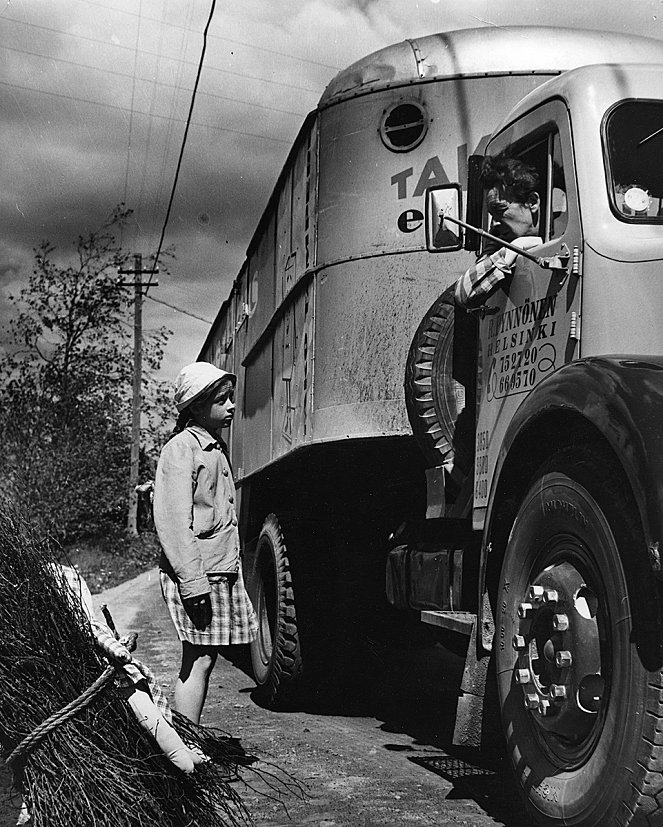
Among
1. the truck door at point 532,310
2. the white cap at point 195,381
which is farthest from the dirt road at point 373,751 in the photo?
the white cap at point 195,381

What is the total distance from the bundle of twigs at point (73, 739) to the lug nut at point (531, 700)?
0.96 metres

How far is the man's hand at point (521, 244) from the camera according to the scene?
15.0 feet

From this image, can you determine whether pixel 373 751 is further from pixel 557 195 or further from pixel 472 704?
pixel 557 195

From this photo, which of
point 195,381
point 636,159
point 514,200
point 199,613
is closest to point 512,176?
point 514,200

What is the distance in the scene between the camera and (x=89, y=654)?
3576mm

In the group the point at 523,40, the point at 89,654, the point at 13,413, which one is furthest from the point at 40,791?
the point at 13,413

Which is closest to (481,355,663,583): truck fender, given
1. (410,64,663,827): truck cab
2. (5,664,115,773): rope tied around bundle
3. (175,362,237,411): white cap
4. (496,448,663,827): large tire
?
(410,64,663,827): truck cab

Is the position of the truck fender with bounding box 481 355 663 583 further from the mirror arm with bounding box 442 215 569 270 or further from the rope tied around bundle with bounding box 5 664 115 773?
the rope tied around bundle with bounding box 5 664 115 773

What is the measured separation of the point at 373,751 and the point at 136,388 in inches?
1202

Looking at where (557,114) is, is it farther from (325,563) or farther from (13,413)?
(13,413)

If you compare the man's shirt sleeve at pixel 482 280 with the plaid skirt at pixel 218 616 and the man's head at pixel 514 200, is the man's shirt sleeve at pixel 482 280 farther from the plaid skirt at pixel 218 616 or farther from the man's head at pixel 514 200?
the plaid skirt at pixel 218 616

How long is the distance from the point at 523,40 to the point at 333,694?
12.8ft

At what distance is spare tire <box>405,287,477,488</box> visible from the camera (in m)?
5.20

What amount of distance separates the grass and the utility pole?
75 centimetres
